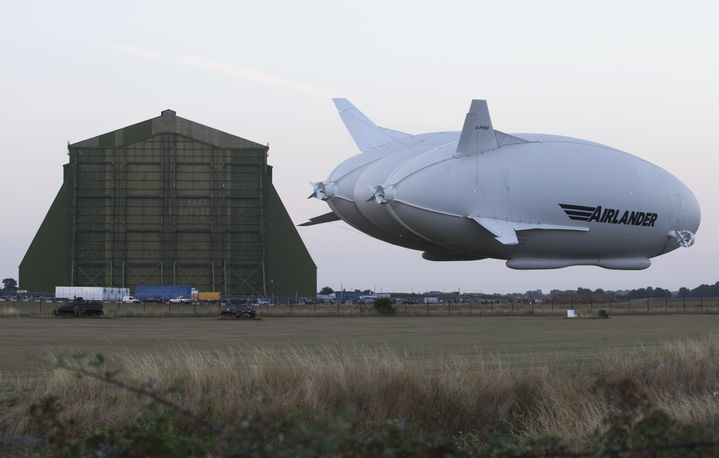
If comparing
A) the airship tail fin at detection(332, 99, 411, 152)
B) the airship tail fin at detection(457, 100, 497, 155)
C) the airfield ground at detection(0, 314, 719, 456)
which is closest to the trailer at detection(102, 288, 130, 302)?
the airship tail fin at detection(332, 99, 411, 152)

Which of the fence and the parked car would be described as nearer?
the parked car

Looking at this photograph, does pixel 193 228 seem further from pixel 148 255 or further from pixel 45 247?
pixel 45 247

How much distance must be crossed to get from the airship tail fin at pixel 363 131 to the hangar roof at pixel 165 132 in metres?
85.0

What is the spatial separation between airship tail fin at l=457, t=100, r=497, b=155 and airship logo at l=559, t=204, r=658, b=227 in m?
3.47

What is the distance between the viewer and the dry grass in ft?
52.2

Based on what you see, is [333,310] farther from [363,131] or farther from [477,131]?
[477,131]

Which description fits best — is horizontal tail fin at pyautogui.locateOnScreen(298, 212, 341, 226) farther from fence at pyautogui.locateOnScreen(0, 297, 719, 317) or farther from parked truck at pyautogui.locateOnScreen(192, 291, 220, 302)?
parked truck at pyautogui.locateOnScreen(192, 291, 220, 302)

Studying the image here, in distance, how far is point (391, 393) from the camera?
18172 millimetres

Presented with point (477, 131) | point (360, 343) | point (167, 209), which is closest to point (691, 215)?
point (477, 131)

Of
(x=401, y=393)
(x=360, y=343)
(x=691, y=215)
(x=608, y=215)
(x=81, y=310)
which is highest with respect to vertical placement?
(x=691, y=215)

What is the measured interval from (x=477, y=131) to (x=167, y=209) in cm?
9908

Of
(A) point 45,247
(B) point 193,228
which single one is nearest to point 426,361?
(B) point 193,228

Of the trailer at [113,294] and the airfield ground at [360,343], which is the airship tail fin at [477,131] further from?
the trailer at [113,294]

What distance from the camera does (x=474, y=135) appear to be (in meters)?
32.2
